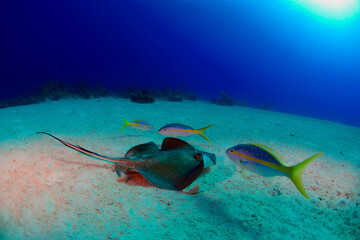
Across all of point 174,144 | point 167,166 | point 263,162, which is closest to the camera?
point 263,162

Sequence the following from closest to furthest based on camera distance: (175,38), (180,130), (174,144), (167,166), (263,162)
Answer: (263,162) → (167,166) → (174,144) → (180,130) → (175,38)

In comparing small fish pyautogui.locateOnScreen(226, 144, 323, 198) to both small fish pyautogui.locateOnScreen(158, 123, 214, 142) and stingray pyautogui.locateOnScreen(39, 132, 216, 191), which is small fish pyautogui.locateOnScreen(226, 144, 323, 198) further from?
small fish pyautogui.locateOnScreen(158, 123, 214, 142)

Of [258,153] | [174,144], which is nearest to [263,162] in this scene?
[258,153]

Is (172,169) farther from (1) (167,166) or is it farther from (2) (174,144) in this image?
(2) (174,144)

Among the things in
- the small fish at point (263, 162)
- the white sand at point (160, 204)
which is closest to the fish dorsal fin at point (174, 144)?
the white sand at point (160, 204)

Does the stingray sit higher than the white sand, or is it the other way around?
the stingray

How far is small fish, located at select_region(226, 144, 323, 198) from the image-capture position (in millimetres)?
1561

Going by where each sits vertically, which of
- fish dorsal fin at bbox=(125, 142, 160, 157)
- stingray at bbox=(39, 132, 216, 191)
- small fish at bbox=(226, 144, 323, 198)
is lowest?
fish dorsal fin at bbox=(125, 142, 160, 157)

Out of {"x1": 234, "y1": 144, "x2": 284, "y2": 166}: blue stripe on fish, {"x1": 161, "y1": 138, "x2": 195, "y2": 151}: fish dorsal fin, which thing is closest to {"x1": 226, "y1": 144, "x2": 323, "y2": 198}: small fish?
{"x1": 234, "y1": 144, "x2": 284, "y2": 166}: blue stripe on fish

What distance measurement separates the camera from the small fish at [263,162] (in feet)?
5.12

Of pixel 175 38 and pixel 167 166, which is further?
pixel 175 38

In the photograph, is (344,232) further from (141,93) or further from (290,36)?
(290,36)

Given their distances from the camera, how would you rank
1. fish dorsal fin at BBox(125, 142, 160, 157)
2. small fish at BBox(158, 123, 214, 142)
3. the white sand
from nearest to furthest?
the white sand → fish dorsal fin at BBox(125, 142, 160, 157) → small fish at BBox(158, 123, 214, 142)

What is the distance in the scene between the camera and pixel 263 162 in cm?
175
